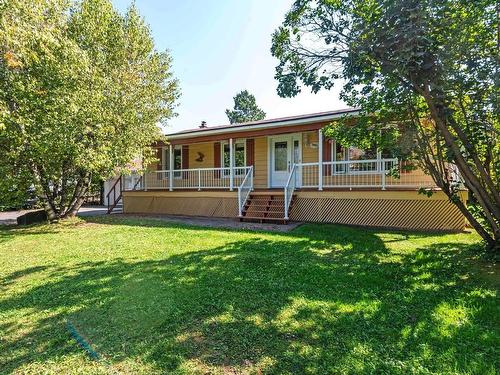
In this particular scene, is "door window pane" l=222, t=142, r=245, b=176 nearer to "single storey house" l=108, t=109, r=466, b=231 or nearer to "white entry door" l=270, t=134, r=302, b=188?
"single storey house" l=108, t=109, r=466, b=231

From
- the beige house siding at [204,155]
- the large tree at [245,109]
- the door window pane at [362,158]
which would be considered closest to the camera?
the door window pane at [362,158]

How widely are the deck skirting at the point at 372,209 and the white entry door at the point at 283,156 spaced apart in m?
2.09

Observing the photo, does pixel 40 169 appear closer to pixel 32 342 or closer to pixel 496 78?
pixel 32 342

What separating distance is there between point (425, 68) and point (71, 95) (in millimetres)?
8548

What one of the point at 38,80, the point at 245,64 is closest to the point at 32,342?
the point at 38,80

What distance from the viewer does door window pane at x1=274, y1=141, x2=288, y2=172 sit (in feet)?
43.6

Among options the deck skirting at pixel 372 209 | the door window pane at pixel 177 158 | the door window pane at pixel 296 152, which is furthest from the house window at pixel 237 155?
the door window pane at pixel 177 158

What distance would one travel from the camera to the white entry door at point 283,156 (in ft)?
42.8

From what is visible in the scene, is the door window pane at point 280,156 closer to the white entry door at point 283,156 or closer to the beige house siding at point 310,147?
the white entry door at point 283,156

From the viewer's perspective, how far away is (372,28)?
478cm

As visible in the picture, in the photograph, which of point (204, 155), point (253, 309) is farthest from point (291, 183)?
point (253, 309)

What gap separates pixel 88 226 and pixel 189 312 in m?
8.33

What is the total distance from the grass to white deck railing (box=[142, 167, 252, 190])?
6.89m

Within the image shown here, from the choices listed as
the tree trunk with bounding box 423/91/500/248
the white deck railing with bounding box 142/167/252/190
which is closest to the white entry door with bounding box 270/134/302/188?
the white deck railing with bounding box 142/167/252/190
